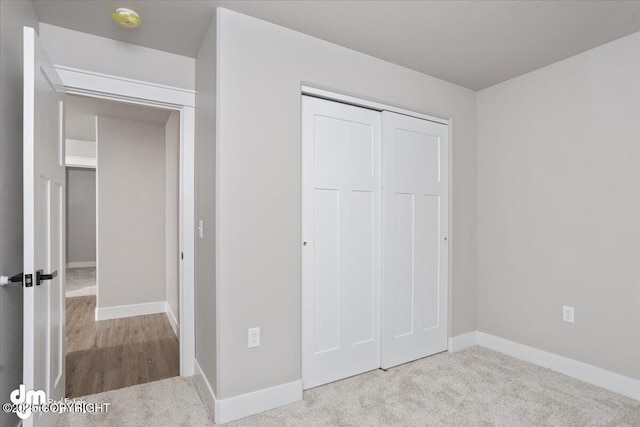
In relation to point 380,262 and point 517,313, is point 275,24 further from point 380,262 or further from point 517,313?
point 517,313

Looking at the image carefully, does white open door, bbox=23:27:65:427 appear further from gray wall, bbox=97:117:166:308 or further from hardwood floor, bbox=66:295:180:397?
gray wall, bbox=97:117:166:308

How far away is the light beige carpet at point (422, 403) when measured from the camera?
2.00 meters

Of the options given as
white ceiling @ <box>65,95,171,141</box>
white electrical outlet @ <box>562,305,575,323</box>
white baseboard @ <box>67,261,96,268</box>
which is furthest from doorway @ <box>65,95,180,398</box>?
white baseboard @ <box>67,261,96,268</box>

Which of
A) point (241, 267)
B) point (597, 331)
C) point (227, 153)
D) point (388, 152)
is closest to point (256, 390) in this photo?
point (241, 267)

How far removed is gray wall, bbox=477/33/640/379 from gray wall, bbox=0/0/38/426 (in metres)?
3.43

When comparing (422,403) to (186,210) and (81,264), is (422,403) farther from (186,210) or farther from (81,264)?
(81,264)

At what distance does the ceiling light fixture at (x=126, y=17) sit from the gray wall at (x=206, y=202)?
414mm

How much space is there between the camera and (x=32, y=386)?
4.68ft

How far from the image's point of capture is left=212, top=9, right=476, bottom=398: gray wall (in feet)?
6.66

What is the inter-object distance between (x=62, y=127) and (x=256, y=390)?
202 centimetres

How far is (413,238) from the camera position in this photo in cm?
291

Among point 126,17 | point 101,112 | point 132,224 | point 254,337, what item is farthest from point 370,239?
point 101,112

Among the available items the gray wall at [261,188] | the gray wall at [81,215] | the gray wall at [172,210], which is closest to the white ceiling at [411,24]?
the gray wall at [261,188]

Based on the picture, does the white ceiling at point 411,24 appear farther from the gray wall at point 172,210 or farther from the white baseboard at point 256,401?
the white baseboard at point 256,401
